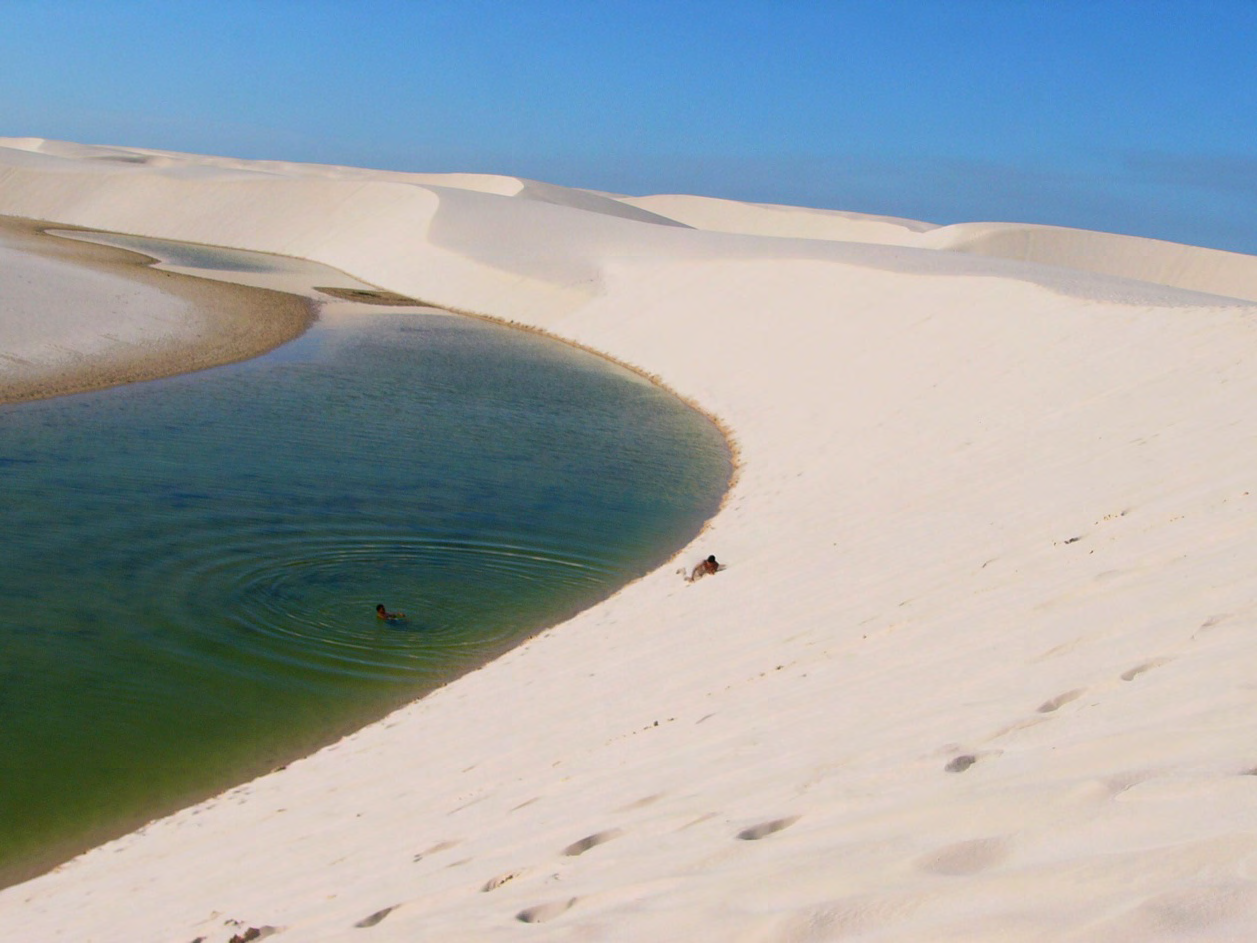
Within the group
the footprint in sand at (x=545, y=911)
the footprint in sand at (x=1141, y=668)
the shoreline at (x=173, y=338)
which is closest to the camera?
the footprint in sand at (x=545, y=911)

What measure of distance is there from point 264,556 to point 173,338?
12855 mm

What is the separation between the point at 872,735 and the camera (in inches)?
160

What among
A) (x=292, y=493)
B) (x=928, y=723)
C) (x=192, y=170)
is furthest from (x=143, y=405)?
(x=192, y=170)

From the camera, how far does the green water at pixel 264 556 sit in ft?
22.7

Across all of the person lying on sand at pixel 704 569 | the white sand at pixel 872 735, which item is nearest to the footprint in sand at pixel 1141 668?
the white sand at pixel 872 735

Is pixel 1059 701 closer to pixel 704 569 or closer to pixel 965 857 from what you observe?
pixel 965 857

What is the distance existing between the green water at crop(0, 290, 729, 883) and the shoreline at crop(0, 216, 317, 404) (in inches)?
29.0

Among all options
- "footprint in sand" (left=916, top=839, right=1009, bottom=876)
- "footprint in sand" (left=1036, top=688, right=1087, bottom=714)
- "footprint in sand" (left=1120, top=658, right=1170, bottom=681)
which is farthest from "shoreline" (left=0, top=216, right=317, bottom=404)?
"footprint in sand" (left=916, top=839, right=1009, bottom=876)

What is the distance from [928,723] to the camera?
13.2 feet

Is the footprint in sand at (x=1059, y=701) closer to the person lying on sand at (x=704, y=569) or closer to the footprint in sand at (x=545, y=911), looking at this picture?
the footprint in sand at (x=545, y=911)

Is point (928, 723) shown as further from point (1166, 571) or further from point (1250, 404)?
point (1250, 404)

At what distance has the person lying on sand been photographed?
9.15 meters

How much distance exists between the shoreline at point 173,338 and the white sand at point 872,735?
377 inches

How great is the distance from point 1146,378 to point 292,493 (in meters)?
8.59
